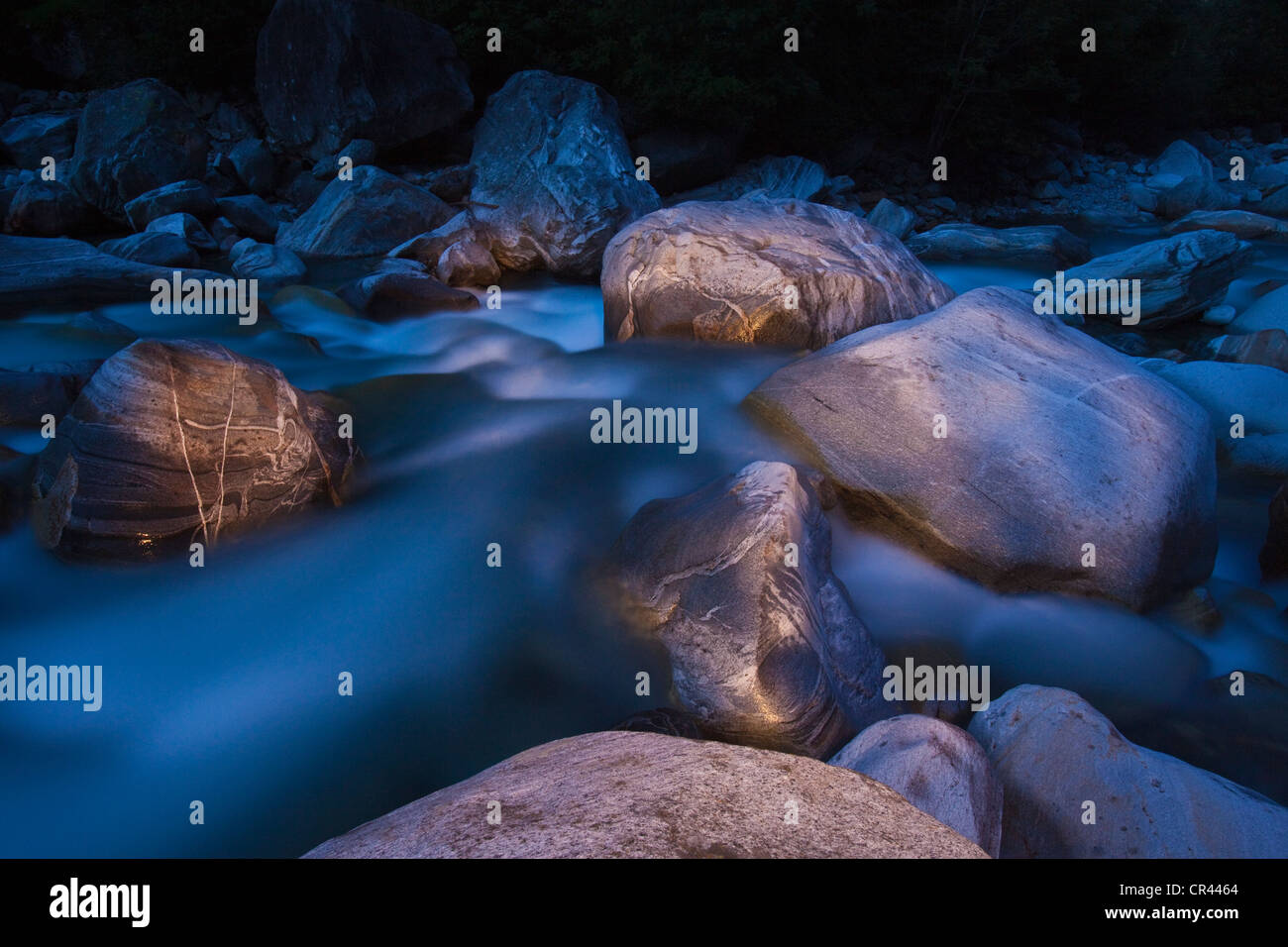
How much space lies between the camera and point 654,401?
605 centimetres

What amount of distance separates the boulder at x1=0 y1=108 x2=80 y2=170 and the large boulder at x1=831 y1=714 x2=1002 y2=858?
16.7 metres

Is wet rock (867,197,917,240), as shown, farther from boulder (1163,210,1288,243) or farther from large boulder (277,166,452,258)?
large boulder (277,166,452,258)

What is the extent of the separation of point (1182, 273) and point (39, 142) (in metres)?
17.9

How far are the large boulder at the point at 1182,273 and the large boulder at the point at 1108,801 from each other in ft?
25.4

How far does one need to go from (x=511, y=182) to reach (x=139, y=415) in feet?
25.5

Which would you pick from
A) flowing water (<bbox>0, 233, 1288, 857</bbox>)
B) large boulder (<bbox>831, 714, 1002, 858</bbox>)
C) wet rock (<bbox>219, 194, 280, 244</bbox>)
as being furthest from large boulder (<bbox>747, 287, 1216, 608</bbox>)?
wet rock (<bbox>219, 194, 280, 244</bbox>)

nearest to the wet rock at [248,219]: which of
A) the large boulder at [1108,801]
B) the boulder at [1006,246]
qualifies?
the boulder at [1006,246]

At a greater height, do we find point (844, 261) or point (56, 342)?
point (844, 261)

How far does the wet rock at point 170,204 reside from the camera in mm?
11609

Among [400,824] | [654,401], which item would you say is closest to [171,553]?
[400,824]

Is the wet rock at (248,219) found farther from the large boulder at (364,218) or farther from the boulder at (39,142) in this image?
the boulder at (39,142)

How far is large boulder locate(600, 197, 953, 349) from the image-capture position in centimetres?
654

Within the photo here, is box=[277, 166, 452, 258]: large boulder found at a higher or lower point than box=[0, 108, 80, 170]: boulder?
lower
